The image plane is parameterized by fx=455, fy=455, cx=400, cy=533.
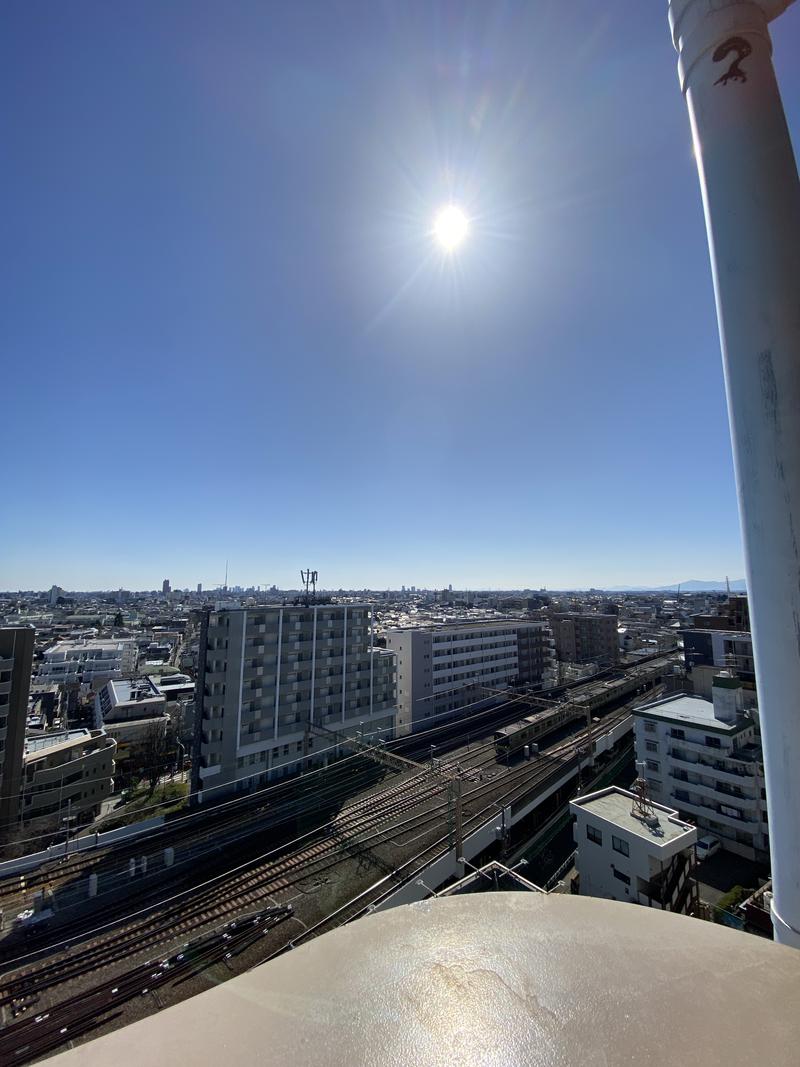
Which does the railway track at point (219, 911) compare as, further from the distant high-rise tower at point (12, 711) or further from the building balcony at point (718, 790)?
the distant high-rise tower at point (12, 711)

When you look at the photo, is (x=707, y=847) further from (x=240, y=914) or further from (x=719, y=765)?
(x=240, y=914)

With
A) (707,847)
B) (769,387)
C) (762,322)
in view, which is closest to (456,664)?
(707,847)

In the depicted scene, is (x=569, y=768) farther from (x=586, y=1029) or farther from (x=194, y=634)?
(x=194, y=634)

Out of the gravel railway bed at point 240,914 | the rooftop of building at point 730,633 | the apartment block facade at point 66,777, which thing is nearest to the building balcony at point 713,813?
the gravel railway bed at point 240,914

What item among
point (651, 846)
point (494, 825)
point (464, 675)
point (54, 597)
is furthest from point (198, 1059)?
point (54, 597)

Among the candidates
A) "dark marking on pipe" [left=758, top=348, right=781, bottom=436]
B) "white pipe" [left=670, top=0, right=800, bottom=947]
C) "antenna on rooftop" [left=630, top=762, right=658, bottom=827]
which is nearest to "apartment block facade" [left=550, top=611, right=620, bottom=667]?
"antenna on rooftop" [left=630, top=762, right=658, bottom=827]

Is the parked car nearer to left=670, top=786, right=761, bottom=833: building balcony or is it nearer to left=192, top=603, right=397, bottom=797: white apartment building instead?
left=670, top=786, right=761, bottom=833: building balcony
